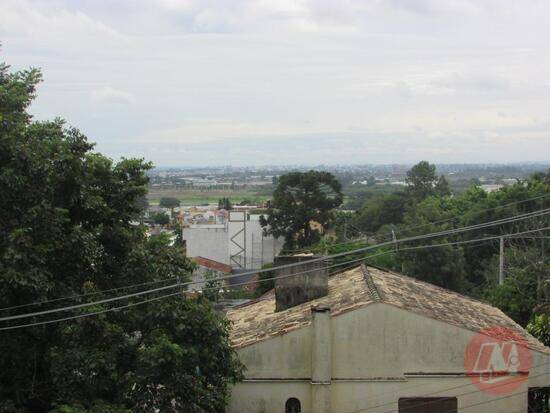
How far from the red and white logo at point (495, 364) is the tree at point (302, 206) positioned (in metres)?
38.5

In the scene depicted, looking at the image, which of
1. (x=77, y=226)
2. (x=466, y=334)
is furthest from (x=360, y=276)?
(x=77, y=226)

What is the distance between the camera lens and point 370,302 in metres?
16.5

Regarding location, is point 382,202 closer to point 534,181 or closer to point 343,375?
point 534,181

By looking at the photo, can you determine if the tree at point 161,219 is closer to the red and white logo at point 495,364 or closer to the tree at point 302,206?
the tree at point 302,206

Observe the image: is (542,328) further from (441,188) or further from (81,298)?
(441,188)

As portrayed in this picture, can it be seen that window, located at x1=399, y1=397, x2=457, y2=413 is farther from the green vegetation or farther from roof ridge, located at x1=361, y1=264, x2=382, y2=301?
the green vegetation

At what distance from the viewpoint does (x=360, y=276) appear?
68.3 ft

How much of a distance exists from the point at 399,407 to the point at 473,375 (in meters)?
1.73

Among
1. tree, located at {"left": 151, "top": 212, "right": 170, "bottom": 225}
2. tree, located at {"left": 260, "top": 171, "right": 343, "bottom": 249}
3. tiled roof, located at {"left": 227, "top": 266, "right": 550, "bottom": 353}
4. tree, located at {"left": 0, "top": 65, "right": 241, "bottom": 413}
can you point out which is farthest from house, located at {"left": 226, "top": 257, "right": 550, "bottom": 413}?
tree, located at {"left": 151, "top": 212, "right": 170, "bottom": 225}

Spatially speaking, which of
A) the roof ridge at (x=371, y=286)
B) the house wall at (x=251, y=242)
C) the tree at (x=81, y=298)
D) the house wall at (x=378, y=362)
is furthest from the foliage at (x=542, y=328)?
the house wall at (x=251, y=242)

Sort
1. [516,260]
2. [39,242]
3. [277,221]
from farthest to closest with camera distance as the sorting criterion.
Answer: [277,221], [516,260], [39,242]

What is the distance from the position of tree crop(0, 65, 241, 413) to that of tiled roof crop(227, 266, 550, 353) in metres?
3.80

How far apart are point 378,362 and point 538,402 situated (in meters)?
4.07

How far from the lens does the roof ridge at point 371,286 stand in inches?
674
